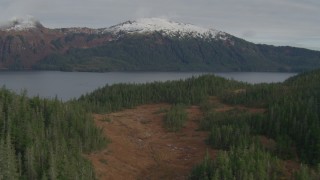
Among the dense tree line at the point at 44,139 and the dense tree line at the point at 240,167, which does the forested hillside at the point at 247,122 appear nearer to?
the dense tree line at the point at 240,167

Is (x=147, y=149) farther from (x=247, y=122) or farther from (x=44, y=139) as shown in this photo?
(x=44, y=139)

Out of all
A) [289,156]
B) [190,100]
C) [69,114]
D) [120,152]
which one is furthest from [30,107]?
[190,100]

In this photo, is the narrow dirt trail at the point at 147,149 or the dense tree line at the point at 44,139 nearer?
the dense tree line at the point at 44,139

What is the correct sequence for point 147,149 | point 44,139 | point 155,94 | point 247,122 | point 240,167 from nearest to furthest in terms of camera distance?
point 240,167 < point 44,139 < point 147,149 < point 247,122 < point 155,94

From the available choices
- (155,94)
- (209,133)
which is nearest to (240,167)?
(209,133)

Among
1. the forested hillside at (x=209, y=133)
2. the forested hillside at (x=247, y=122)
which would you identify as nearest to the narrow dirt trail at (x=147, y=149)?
the forested hillside at (x=209, y=133)

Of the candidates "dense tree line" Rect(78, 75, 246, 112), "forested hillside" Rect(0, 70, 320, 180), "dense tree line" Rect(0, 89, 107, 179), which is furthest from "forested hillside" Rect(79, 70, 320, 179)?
"dense tree line" Rect(0, 89, 107, 179)
